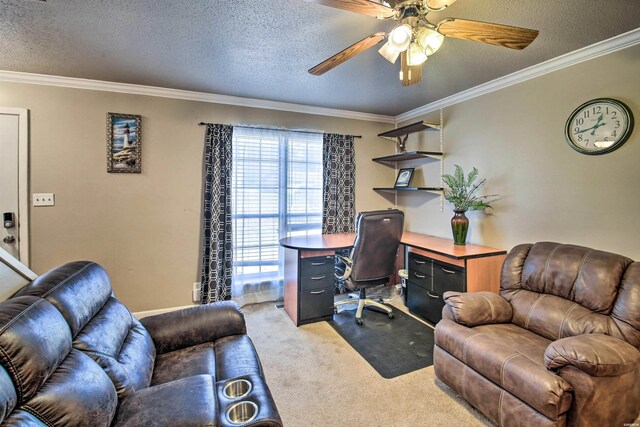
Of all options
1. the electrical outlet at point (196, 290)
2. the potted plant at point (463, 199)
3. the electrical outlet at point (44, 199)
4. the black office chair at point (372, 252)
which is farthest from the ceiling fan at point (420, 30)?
the electrical outlet at point (44, 199)

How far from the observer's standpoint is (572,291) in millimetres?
2000

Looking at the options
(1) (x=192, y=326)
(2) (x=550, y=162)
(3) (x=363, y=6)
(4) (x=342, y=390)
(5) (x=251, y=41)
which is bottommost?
(4) (x=342, y=390)

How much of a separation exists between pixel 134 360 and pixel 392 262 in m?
2.42

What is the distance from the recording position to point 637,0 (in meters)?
1.68

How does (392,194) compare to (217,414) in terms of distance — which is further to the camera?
(392,194)

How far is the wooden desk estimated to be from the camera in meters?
2.79

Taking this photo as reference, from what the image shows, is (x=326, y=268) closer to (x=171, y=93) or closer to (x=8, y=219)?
(x=171, y=93)

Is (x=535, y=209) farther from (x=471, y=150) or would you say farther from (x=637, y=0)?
(x=637, y=0)

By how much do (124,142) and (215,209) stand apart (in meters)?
A: 1.11

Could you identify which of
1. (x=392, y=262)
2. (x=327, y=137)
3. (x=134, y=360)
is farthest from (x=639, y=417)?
(x=327, y=137)

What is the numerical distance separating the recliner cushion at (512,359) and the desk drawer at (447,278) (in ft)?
2.07

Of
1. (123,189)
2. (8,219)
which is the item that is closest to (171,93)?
(123,189)

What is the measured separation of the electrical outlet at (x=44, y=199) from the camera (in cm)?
284

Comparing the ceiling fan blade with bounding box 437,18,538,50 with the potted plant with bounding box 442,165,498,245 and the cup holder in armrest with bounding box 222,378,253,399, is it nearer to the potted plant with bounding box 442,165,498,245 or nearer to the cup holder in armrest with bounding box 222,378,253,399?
the potted plant with bounding box 442,165,498,245
